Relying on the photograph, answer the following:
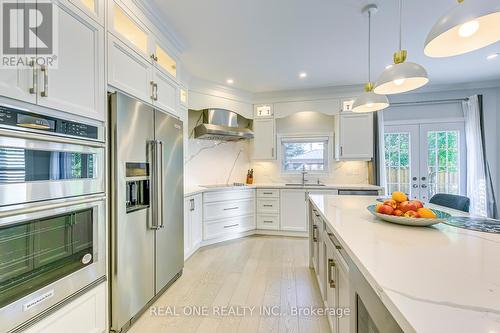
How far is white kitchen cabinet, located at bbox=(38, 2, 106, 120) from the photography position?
3.91 feet

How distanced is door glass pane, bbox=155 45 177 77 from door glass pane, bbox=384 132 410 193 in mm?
3861

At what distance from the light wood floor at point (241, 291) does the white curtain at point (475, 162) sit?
309 centimetres

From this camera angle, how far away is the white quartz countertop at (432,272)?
522 mm

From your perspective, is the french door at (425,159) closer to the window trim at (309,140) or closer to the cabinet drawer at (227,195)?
the window trim at (309,140)

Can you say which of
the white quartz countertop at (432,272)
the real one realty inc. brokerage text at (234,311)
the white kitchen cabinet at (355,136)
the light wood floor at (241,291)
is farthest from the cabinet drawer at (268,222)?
the white quartz countertop at (432,272)

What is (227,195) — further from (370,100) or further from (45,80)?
(45,80)

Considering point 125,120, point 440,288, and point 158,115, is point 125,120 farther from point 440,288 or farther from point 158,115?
point 440,288

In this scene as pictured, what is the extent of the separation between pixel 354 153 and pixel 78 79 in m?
3.94

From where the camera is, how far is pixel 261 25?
7.57 feet

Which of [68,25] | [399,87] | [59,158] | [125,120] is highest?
[68,25]

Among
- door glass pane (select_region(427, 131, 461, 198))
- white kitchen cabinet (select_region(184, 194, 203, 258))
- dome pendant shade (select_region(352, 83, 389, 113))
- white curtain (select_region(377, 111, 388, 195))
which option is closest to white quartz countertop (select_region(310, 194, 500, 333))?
dome pendant shade (select_region(352, 83, 389, 113))

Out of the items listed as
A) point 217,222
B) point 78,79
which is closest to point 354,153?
point 217,222

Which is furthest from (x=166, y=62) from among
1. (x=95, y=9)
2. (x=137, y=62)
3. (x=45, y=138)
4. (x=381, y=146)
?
(x=381, y=146)

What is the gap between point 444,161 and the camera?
13.4 ft
